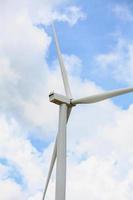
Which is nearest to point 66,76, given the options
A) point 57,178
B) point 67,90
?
point 67,90

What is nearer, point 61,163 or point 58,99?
point 61,163

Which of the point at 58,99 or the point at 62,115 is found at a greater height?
the point at 58,99

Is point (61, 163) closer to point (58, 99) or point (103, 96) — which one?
point (58, 99)

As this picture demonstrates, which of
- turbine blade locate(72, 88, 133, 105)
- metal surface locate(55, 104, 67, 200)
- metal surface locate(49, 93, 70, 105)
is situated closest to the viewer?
metal surface locate(55, 104, 67, 200)

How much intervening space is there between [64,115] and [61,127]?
1348mm

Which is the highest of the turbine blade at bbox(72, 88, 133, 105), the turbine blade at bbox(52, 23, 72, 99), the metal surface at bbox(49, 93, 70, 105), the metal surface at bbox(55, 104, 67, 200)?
the turbine blade at bbox(52, 23, 72, 99)

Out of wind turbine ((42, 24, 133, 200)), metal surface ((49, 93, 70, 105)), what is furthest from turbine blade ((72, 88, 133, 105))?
metal surface ((49, 93, 70, 105))

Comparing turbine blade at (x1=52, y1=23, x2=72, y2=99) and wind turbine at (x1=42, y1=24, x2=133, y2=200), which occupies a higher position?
turbine blade at (x1=52, y1=23, x2=72, y2=99)

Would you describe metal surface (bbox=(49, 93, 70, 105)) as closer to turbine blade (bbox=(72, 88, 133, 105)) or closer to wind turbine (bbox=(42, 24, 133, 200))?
wind turbine (bbox=(42, 24, 133, 200))

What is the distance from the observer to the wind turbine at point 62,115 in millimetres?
26016

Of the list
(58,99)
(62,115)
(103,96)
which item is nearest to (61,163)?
(62,115)

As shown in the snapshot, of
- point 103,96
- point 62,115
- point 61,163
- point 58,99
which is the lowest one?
point 61,163

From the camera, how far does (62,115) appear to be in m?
29.1

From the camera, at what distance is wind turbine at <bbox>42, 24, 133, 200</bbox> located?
26016 millimetres
